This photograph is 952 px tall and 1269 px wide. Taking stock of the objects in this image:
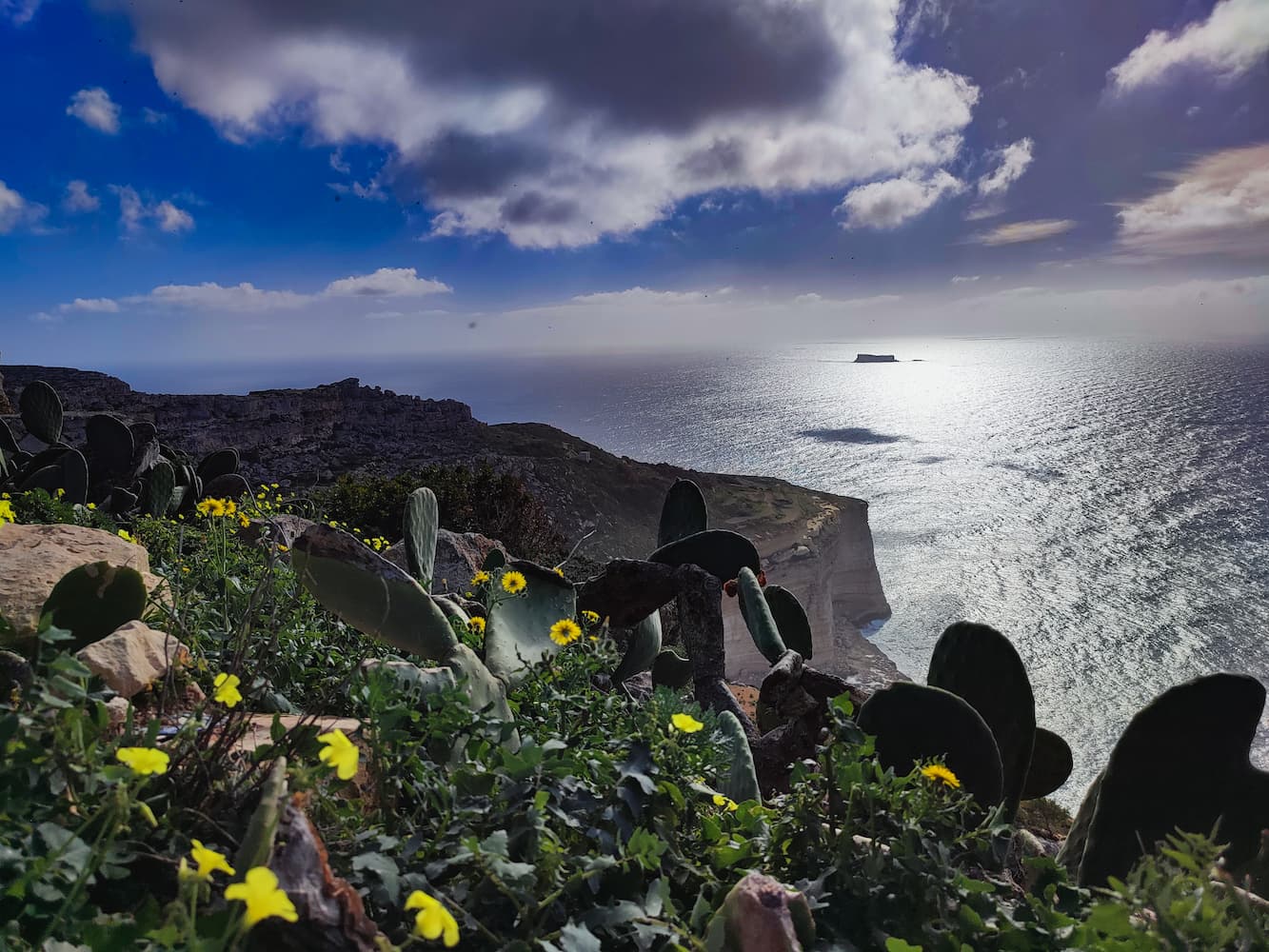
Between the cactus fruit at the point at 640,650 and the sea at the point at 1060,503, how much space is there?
2334cm

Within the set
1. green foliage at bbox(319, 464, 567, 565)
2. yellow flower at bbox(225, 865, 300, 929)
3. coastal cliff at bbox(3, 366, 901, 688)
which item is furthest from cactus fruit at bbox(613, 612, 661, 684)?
coastal cliff at bbox(3, 366, 901, 688)

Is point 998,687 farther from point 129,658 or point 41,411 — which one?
point 41,411

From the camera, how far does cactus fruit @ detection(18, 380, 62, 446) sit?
8.24 metres

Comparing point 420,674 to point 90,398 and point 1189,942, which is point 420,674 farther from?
point 90,398

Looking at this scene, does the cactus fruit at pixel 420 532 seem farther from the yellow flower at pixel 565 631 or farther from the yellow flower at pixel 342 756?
the yellow flower at pixel 342 756

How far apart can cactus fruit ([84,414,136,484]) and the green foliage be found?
2.59 m

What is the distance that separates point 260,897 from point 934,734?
1892 mm

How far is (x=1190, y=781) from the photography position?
6.93 feet

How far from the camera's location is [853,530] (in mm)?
36031

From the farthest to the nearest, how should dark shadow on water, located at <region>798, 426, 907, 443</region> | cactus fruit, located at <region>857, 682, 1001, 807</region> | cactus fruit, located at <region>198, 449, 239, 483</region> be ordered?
dark shadow on water, located at <region>798, 426, 907, 443</region>, cactus fruit, located at <region>198, 449, 239, 483</region>, cactus fruit, located at <region>857, 682, 1001, 807</region>

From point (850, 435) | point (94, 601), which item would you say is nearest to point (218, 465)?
point (94, 601)

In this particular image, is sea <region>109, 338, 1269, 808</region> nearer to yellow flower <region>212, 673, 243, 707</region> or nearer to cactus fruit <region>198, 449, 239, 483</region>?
cactus fruit <region>198, 449, 239, 483</region>

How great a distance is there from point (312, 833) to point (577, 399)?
149 metres

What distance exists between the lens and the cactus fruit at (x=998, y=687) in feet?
7.84
